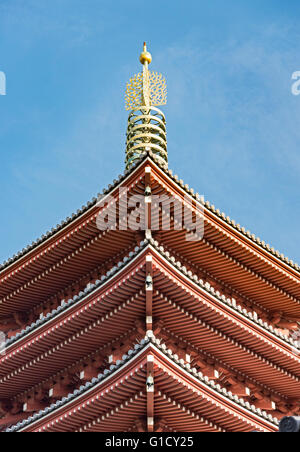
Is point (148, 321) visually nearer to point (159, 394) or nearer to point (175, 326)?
point (175, 326)

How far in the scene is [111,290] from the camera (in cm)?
1794

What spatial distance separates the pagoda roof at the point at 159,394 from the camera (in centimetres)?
1630

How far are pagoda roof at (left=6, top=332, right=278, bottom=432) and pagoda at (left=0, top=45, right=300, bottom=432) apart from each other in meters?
0.04

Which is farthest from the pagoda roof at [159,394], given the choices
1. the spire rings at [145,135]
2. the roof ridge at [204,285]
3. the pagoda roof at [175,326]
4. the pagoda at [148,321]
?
the spire rings at [145,135]

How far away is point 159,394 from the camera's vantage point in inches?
646

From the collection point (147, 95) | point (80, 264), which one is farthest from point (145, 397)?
point (147, 95)

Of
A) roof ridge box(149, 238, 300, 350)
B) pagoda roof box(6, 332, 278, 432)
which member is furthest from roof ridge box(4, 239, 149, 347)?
pagoda roof box(6, 332, 278, 432)

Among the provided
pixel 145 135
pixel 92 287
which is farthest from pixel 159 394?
pixel 145 135

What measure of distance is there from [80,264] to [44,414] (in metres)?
5.30

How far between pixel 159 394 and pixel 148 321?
2.44 m

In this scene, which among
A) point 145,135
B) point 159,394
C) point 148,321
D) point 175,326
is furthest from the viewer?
point 145,135

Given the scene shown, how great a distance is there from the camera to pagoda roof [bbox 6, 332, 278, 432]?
642 inches

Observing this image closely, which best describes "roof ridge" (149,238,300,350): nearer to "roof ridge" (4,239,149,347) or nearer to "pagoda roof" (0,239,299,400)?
"pagoda roof" (0,239,299,400)
